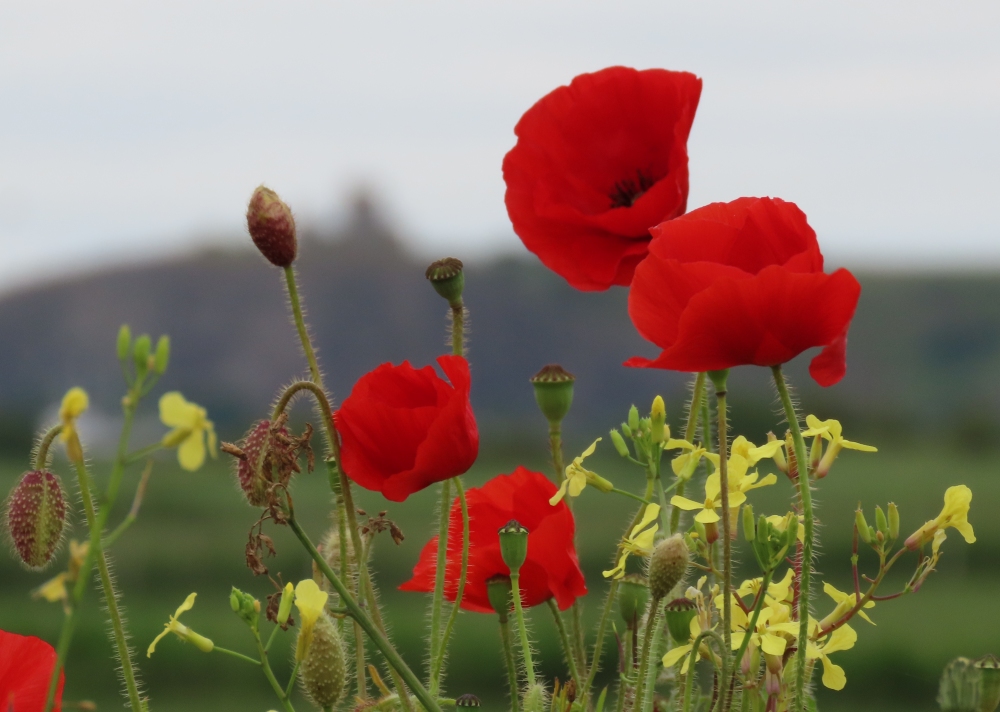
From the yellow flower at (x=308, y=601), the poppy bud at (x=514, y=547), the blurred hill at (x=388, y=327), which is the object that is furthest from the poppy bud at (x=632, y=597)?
the blurred hill at (x=388, y=327)

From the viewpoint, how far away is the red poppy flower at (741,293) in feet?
1.78

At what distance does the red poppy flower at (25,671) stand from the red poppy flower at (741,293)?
34 centimetres

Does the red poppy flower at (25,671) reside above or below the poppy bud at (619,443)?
below

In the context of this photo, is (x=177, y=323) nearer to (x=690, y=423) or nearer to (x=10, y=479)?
(x=10, y=479)

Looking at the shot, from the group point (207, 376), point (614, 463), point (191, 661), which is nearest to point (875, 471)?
point (614, 463)

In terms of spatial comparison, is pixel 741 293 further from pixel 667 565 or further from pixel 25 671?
pixel 25 671

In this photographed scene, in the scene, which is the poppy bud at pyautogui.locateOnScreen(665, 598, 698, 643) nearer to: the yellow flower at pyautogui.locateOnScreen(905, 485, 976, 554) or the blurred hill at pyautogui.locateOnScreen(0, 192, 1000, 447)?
the yellow flower at pyautogui.locateOnScreen(905, 485, 976, 554)

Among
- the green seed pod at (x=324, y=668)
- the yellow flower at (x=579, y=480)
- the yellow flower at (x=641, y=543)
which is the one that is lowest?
the green seed pod at (x=324, y=668)

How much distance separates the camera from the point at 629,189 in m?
0.84

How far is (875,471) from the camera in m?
8.76

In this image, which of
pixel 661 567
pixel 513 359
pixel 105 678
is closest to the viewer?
pixel 661 567

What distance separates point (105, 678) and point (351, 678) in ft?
15.0

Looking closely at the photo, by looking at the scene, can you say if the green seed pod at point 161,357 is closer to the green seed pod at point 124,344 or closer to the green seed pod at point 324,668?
the green seed pod at point 124,344

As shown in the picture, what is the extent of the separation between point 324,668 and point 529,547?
17 centimetres
